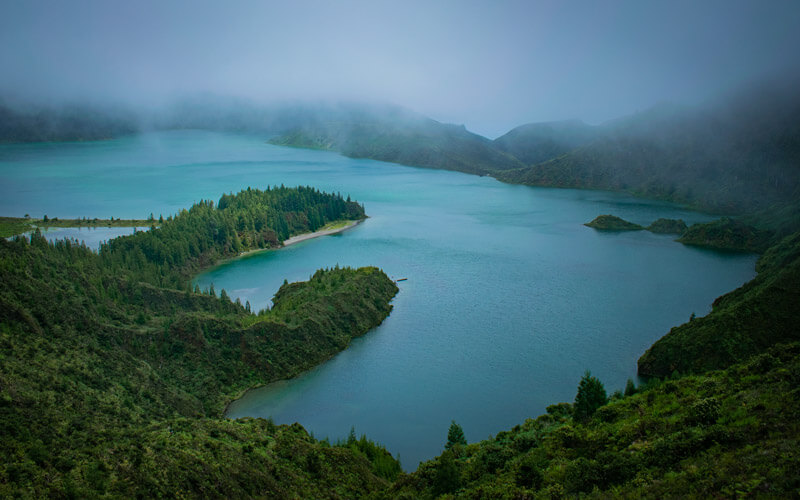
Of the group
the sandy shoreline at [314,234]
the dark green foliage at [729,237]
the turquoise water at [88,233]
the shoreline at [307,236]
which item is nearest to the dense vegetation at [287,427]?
the shoreline at [307,236]

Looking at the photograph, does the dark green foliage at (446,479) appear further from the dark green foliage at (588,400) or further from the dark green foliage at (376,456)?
the dark green foliage at (588,400)

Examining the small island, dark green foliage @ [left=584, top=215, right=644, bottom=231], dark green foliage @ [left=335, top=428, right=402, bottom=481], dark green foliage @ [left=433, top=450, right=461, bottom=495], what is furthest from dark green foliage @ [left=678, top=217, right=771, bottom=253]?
dark green foliage @ [left=433, top=450, right=461, bottom=495]

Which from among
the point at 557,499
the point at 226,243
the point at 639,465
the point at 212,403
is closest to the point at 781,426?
the point at 639,465

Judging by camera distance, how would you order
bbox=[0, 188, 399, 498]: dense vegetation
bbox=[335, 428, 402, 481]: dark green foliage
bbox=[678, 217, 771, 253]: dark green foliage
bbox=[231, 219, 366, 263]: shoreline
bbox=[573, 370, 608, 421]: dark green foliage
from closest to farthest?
bbox=[0, 188, 399, 498]: dense vegetation < bbox=[573, 370, 608, 421]: dark green foliage < bbox=[335, 428, 402, 481]: dark green foliage < bbox=[678, 217, 771, 253]: dark green foliage < bbox=[231, 219, 366, 263]: shoreline

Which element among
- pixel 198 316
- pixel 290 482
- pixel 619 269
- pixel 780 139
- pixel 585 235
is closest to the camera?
pixel 290 482

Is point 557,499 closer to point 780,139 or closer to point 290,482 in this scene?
point 290,482

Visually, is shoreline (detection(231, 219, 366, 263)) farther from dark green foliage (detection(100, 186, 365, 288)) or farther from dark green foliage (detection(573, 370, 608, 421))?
dark green foliage (detection(573, 370, 608, 421))

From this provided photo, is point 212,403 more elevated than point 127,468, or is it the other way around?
point 127,468

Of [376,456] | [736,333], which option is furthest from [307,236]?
[736,333]
